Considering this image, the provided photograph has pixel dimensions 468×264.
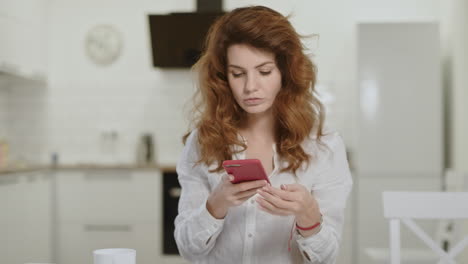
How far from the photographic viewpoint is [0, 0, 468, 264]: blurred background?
440cm

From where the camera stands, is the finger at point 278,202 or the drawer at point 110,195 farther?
the drawer at point 110,195

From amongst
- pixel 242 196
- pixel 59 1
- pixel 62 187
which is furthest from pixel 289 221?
pixel 59 1

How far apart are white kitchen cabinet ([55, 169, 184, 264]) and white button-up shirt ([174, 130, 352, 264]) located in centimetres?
299

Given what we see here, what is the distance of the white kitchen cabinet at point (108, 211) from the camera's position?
4.57m

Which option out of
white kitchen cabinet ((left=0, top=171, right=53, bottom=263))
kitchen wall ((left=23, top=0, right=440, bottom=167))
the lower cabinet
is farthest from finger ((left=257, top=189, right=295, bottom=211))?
kitchen wall ((left=23, top=0, right=440, bottom=167))

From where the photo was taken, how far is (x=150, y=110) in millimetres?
5184

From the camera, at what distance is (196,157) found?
164cm

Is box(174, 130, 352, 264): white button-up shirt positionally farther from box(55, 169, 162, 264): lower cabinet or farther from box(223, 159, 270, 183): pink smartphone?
box(55, 169, 162, 264): lower cabinet

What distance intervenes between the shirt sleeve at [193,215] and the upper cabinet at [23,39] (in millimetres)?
3009

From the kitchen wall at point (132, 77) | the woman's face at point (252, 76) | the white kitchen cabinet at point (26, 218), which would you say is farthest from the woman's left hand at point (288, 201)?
the kitchen wall at point (132, 77)

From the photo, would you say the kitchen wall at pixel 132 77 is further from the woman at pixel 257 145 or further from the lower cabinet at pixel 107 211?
the woman at pixel 257 145

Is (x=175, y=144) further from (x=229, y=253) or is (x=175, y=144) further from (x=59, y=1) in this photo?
(x=229, y=253)

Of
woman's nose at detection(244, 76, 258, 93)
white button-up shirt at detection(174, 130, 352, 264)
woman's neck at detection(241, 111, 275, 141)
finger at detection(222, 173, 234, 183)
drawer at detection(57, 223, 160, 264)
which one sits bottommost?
drawer at detection(57, 223, 160, 264)

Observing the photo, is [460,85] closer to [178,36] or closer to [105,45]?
[178,36]
